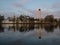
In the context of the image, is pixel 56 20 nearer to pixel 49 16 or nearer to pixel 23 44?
pixel 49 16

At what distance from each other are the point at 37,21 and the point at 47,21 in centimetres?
824

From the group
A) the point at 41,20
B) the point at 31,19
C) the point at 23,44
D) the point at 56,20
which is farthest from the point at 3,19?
the point at 23,44

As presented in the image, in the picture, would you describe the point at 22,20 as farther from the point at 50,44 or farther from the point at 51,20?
the point at 50,44

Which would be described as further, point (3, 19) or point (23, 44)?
point (3, 19)

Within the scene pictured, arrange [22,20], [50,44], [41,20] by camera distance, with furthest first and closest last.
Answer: [22,20] < [41,20] < [50,44]

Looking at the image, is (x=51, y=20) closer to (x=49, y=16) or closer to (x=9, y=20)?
(x=49, y=16)

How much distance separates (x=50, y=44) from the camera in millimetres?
15781

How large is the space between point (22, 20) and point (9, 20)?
1175 centimetres

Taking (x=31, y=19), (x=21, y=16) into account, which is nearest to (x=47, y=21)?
(x=31, y=19)

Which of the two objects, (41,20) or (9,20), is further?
(9,20)

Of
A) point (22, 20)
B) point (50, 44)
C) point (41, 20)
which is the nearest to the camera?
point (50, 44)

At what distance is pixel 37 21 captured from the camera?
127m

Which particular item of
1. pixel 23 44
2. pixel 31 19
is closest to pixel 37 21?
pixel 31 19

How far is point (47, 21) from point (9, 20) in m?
32.3
